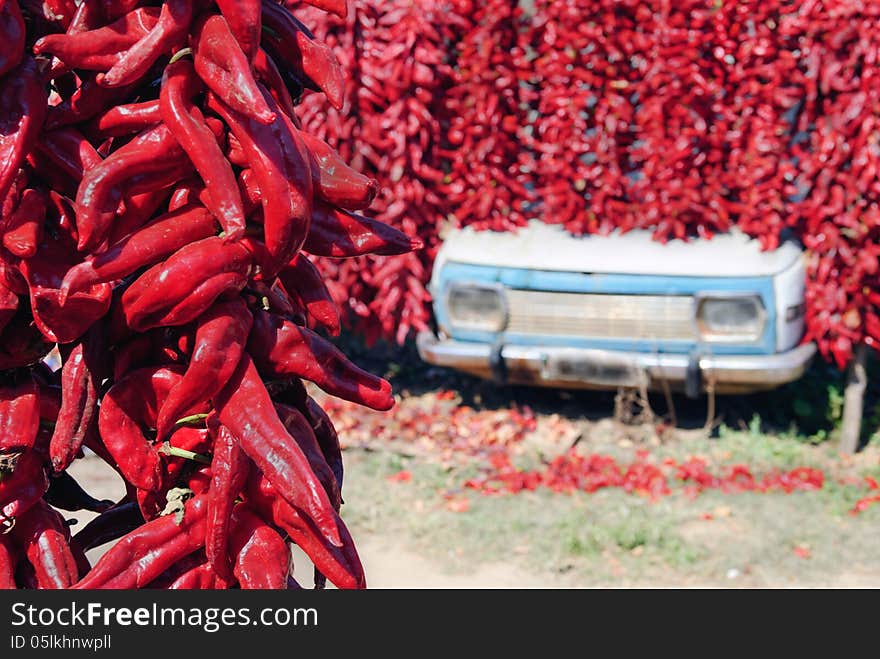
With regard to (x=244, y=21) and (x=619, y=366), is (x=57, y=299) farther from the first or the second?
(x=619, y=366)

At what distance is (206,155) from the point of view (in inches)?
51.6

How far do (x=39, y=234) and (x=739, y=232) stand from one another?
196 inches

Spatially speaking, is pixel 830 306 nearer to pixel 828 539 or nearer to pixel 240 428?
pixel 828 539

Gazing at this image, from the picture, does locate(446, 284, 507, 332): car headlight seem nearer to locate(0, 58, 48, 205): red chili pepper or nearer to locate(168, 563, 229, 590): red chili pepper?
locate(168, 563, 229, 590): red chili pepper

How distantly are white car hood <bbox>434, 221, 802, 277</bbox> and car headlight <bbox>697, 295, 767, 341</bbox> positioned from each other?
13cm

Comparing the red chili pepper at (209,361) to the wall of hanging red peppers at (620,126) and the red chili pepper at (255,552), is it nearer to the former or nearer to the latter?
the red chili pepper at (255,552)

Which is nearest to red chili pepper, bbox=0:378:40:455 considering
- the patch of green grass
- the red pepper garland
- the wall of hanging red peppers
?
the red pepper garland

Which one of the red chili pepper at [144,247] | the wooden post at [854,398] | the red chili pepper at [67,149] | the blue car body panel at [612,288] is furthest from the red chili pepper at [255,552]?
the wooden post at [854,398]

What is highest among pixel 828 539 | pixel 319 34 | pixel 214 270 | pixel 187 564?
pixel 214 270

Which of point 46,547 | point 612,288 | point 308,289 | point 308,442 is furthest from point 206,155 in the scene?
point 612,288

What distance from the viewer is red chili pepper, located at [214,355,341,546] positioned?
1351 mm

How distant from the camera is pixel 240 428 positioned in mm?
1368

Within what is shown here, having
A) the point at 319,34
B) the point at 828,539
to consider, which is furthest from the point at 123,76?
the point at 319,34

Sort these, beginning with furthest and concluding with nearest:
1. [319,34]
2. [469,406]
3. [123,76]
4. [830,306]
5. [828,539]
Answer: [469,406] < [319,34] < [830,306] < [828,539] < [123,76]
